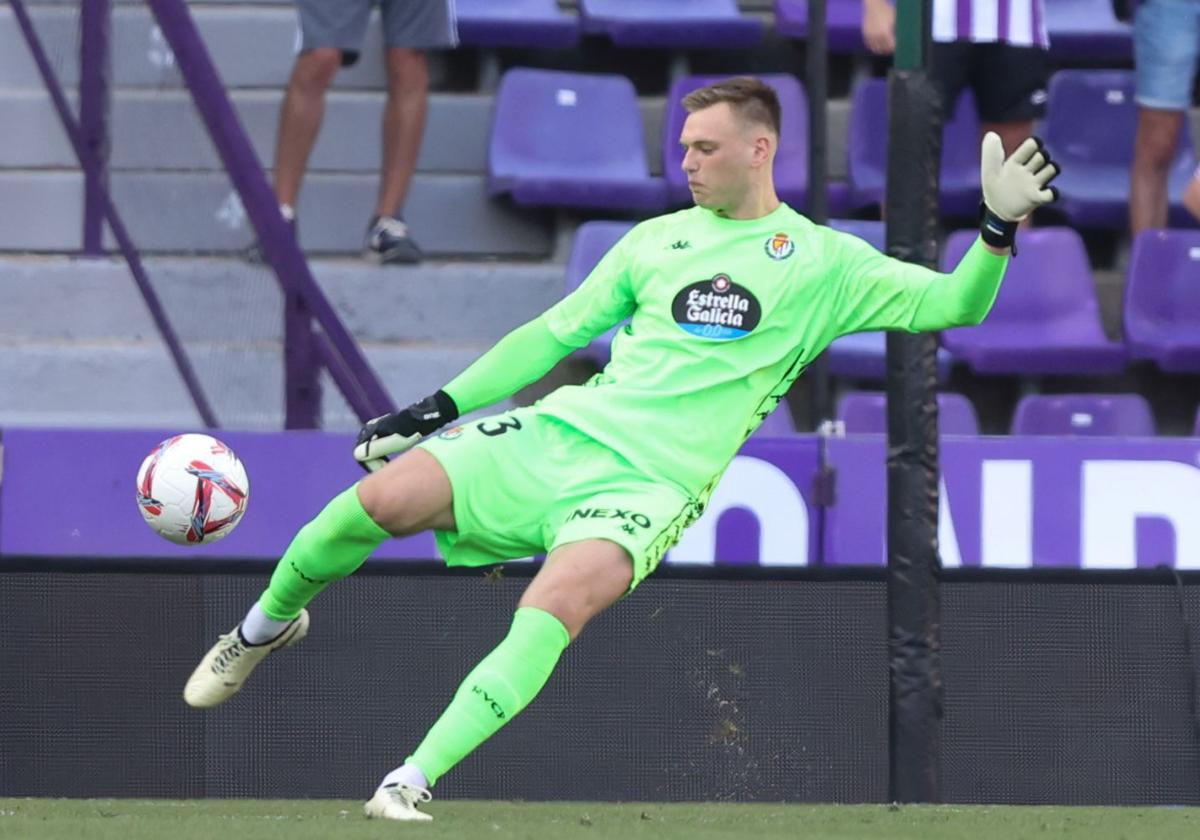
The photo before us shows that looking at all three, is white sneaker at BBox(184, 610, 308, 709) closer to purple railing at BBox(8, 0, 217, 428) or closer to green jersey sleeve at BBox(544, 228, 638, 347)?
green jersey sleeve at BBox(544, 228, 638, 347)

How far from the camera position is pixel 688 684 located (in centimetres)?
645

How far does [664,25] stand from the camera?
9930 mm

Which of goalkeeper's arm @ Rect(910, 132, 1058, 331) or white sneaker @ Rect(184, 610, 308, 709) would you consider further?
white sneaker @ Rect(184, 610, 308, 709)

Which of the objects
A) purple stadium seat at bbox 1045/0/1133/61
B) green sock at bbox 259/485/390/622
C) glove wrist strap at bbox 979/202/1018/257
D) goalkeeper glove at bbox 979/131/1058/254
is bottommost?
green sock at bbox 259/485/390/622

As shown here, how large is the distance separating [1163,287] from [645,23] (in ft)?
8.19

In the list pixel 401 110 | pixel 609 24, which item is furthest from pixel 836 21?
pixel 401 110

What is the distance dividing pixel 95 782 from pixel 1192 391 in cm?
523

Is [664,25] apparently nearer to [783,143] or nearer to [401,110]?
[783,143]

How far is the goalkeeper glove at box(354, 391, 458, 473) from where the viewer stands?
559 centimetres

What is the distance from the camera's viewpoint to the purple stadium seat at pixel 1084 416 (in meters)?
8.89

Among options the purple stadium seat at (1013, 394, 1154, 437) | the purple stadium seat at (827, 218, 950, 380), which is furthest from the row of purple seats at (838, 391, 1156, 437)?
the purple stadium seat at (827, 218, 950, 380)

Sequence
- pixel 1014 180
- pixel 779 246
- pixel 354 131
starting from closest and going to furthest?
pixel 1014 180 < pixel 779 246 < pixel 354 131

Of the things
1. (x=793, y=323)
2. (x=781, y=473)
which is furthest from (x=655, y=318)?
(x=781, y=473)

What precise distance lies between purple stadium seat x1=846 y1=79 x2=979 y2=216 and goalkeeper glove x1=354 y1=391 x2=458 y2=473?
4432 millimetres
